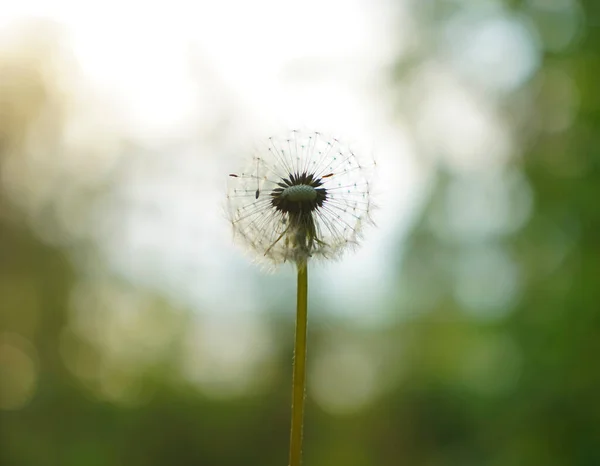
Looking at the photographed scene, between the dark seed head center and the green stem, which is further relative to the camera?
the dark seed head center

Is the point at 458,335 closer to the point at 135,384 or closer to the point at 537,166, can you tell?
the point at 537,166

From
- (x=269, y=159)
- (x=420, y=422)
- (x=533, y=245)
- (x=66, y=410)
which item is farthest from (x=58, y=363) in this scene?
(x=269, y=159)

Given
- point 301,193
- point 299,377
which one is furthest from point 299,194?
point 299,377

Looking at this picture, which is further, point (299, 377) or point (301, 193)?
point (301, 193)

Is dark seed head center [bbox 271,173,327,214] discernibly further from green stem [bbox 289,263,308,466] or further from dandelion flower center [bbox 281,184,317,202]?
green stem [bbox 289,263,308,466]

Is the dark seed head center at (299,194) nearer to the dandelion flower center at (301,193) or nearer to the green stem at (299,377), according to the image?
the dandelion flower center at (301,193)

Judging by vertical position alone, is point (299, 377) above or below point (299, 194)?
below

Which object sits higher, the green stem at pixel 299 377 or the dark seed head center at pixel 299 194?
the dark seed head center at pixel 299 194

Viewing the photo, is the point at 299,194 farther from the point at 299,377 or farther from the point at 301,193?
the point at 299,377

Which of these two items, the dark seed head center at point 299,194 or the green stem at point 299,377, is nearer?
the green stem at point 299,377
